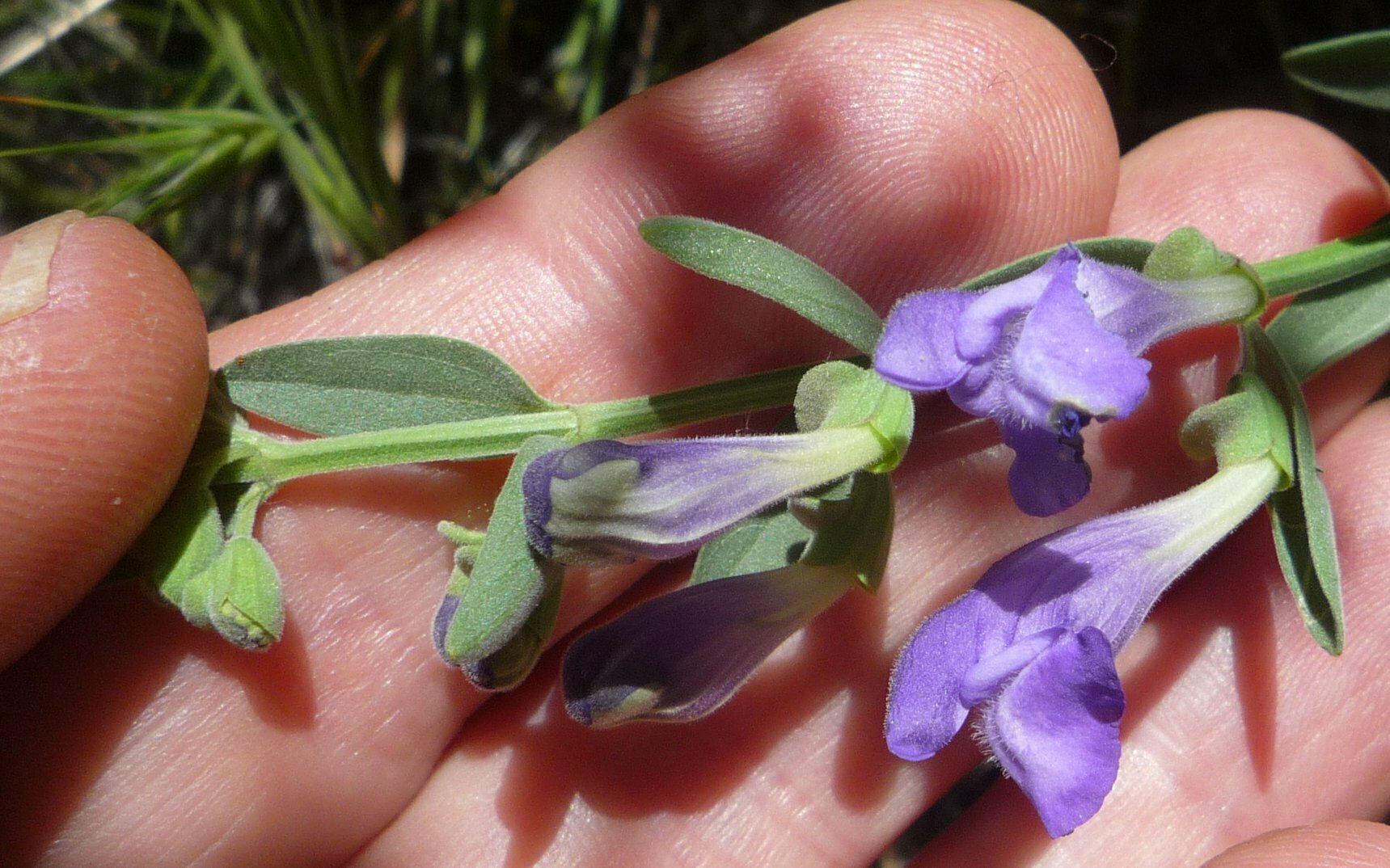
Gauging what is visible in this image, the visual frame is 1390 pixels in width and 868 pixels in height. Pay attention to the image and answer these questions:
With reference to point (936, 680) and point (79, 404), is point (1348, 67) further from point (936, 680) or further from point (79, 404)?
point (79, 404)

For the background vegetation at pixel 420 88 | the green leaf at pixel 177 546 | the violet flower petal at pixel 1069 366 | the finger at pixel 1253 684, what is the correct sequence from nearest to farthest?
the violet flower petal at pixel 1069 366
the green leaf at pixel 177 546
the finger at pixel 1253 684
the background vegetation at pixel 420 88

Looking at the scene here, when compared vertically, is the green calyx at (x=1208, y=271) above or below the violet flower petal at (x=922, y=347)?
below

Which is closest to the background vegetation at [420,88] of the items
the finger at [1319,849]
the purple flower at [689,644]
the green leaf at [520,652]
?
the green leaf at [520,652]

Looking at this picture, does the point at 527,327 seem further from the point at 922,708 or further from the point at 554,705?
the point at 922,708

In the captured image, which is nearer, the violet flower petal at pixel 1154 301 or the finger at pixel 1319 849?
the violet flower petal at pixel 1154 301

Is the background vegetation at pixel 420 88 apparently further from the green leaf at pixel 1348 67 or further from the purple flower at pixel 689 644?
the purple flower at pixel 689 644

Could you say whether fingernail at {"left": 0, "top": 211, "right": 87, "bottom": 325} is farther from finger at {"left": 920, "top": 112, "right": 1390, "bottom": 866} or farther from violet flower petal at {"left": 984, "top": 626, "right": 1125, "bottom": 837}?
finger at {"left": 920, "top": 112, "right": 1390, "bottom": 866}

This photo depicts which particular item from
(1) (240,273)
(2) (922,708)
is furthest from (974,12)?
(1) (240,273)
